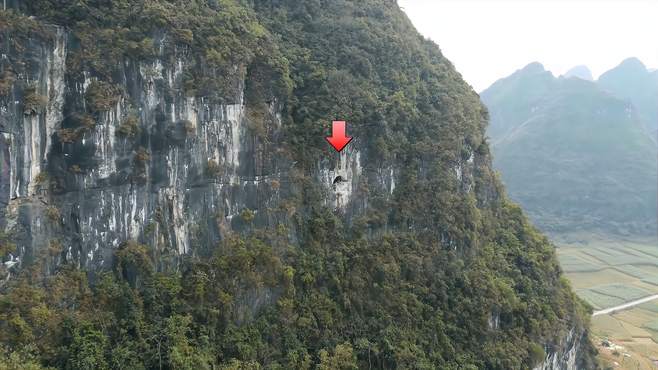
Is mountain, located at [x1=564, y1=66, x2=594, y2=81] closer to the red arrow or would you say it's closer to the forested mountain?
the forested mountain

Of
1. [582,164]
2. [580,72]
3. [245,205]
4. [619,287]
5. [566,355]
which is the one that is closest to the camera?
[245,205]

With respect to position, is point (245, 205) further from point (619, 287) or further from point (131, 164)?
point (619, 287)

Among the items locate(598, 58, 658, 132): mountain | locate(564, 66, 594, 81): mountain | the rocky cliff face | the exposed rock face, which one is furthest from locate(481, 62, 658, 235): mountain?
locate(564, 66, 594, 81): mountain

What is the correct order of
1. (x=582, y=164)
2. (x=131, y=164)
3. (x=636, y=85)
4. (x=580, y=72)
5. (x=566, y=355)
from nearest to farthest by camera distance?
(x=131, y=164)
(x=566, y=355)
(x=582, y=164)
(x=636, y=85)
(x=580, y=72)

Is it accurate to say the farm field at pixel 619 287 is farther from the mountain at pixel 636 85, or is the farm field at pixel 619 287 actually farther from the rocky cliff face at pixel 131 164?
the mountain at pixel 636 85

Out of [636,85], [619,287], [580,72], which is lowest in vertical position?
[619,287]

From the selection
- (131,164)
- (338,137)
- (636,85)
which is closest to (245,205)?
(131,164)

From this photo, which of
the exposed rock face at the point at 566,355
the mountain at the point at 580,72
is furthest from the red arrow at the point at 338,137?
the mountain at the point at 580,72
